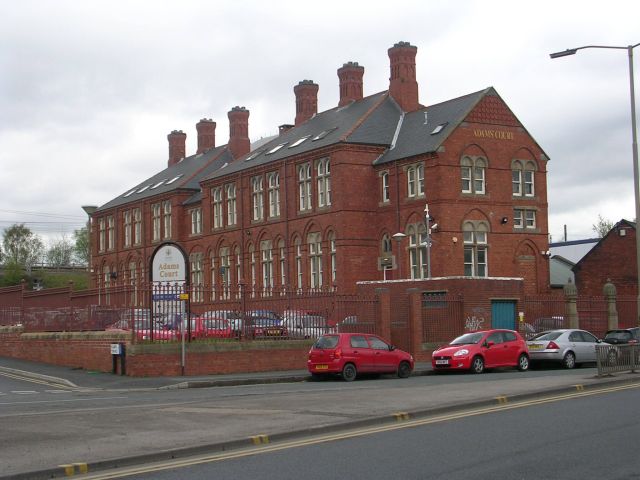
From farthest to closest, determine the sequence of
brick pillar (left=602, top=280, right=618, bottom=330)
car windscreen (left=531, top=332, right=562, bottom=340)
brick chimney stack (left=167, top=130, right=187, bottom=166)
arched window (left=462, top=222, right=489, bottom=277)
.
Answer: brick chimney stack (left=167, top=130, right=187, bottom=166), arched window (left=462, top=222, right=489, bottom=277), brick pillar (left=602, top=280, right=618, bottom=330), car windscreen (left=531, top=332, right=562, bottom=340)

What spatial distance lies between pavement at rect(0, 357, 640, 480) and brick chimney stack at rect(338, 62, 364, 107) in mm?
42041

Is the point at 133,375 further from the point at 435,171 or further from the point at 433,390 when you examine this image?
the point at 435,171

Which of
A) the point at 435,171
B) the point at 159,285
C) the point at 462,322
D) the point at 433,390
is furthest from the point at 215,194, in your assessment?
the point at 433,390

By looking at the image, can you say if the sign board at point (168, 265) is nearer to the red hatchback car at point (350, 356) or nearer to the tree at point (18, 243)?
the red hatchback car at point (350, 356)

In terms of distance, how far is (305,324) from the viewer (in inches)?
1320

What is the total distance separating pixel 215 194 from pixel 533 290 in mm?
25221

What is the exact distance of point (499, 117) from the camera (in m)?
54.4

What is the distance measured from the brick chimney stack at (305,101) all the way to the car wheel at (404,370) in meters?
42.4

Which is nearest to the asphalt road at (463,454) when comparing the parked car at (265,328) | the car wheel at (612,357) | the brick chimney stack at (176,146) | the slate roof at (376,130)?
the car wheel at (612,357)

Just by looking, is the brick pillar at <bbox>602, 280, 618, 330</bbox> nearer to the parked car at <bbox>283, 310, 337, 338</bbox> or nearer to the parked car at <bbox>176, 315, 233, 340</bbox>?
the parked car at <bbox>283, 310, 337, 338</bbox>

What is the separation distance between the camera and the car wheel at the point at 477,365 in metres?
30.3

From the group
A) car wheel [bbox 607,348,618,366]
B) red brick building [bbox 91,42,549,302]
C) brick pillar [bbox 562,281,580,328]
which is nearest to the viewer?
car wheel [bbox 607,348,618,366]

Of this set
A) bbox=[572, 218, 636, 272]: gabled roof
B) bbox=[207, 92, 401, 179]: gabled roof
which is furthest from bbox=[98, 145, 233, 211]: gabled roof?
bbox=[572, 218, 636, 272]: gabled roof

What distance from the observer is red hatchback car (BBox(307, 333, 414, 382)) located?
28.2 m
